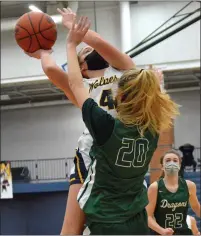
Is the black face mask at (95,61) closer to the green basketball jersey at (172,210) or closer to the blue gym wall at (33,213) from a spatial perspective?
the green basketball jersey at (172,210)

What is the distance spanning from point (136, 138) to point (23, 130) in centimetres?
1446

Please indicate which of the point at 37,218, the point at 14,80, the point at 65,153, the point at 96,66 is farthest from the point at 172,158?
the point at 65,153

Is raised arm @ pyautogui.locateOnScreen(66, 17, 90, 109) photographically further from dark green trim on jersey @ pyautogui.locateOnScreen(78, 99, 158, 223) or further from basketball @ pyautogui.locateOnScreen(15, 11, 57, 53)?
basketball @ pyautogui.locateOnScreen(15, 11, 57, 53)

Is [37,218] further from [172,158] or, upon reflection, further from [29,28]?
[29,28]

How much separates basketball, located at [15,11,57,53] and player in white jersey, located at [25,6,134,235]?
0.04 metres

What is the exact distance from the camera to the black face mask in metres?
2.19

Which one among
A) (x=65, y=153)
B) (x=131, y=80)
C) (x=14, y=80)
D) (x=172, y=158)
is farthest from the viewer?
(x=65, y=153)

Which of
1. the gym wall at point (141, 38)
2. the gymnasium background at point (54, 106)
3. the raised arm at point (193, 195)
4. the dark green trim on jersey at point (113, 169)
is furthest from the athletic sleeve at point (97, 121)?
the gym wall at point (141, 38)

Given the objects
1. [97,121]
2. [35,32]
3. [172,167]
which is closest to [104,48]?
[35,32]

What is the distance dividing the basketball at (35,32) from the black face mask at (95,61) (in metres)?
0.20

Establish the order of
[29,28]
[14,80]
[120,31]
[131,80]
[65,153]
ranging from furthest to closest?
[65,153]
[14,80]
[120,31]
[29,28]
[131,80]

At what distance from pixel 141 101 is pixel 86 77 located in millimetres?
623

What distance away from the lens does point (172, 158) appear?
370cm

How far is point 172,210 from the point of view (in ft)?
11.9
